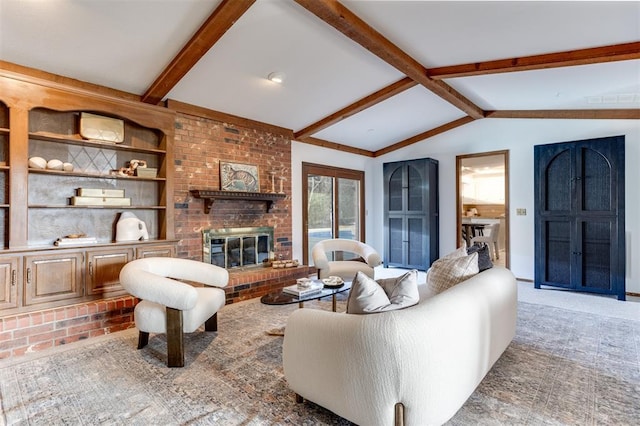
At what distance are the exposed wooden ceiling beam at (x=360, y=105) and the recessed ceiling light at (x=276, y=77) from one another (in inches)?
49.9

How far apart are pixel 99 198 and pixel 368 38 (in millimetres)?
3004

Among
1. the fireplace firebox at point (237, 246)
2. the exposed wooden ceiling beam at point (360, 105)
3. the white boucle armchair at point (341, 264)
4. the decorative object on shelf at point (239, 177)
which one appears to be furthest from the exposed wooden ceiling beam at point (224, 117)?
the white boucle armchair at point (341, 264)

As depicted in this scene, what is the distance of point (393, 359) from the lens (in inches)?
55.4

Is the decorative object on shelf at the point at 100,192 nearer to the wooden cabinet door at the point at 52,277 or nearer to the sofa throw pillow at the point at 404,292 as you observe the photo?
the wooden cabinet door at the point at 52,277

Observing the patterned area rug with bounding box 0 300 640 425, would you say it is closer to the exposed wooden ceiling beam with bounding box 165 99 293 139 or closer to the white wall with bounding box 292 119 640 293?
the white wall with bounding box 292 119 640 293

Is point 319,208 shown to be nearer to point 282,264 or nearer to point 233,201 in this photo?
point 282,264

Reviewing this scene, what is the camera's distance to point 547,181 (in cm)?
463

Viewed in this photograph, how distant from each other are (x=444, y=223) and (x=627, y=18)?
3.99 metres

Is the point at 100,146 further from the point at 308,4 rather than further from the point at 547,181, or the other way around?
the point at 547,181

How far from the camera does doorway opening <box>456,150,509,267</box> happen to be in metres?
7.01

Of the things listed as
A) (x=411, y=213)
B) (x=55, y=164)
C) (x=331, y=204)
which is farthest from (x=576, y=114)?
(x=55, y=164)

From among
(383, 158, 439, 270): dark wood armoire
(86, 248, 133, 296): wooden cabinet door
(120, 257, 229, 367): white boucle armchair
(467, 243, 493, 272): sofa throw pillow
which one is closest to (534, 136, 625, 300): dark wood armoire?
(383, 158, 439, 270): dark wood armoire

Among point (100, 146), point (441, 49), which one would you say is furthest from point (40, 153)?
point (441, 49)

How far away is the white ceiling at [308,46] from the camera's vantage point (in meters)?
2.51
